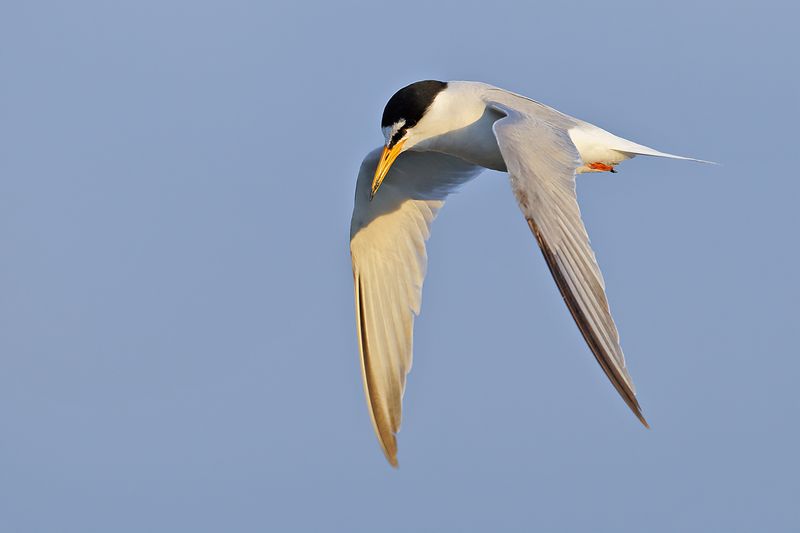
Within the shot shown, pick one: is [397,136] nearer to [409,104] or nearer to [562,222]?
[409,104]

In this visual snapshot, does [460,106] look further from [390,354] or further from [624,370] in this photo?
[624,370]

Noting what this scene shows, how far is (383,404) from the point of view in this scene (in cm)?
995

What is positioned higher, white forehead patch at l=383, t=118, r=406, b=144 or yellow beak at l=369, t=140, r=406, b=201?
white forehead patch at l=383, t=118, r=406, b=144

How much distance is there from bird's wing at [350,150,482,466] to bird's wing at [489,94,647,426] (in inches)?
67.2

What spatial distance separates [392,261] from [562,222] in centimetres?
297

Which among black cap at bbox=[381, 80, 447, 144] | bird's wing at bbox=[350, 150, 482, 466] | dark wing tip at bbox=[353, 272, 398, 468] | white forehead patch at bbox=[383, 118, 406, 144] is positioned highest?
black cap at bbox=[381, 80, 447, 144]

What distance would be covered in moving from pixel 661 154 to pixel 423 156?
1854 mm

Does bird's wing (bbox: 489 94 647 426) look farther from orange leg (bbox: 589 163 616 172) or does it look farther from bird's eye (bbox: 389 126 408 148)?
orange leg (bbox: 589 163 616 172)

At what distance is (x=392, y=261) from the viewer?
34.6ft

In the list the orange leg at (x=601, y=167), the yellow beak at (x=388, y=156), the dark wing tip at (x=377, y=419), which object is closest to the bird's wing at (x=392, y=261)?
the dark wing tip at (x=377, y=419)

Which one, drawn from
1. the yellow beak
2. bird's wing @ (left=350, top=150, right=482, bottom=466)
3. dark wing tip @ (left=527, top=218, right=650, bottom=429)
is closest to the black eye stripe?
the yellow beak

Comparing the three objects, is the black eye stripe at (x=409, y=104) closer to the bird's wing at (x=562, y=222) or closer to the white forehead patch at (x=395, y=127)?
the white forehead patch at (x=395, y=127)

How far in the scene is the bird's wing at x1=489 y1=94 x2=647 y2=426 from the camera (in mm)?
6980

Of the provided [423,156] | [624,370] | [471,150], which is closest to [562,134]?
[471,150]
